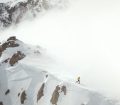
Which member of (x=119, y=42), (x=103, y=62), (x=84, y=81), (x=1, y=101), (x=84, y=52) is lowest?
(x=1, y=101)

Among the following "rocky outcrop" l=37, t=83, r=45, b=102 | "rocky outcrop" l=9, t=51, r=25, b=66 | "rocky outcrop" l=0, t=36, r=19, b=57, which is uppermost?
"rocky outcrop" l=0, t=36, r=19, b=57

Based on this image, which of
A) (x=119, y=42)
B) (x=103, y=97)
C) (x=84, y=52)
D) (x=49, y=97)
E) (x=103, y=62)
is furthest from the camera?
(x=119, y=42)

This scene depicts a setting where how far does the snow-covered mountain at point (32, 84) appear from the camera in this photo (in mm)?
80938

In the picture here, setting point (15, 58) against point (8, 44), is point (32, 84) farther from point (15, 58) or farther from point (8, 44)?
point (8, 44)

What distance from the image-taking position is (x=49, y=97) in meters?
85.5

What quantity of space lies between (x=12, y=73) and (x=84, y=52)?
3976 centimetres

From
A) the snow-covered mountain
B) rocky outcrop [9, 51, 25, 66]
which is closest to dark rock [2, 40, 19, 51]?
the snow-covered mountain

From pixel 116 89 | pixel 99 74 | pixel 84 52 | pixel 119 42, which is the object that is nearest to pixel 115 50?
pixel 84 52

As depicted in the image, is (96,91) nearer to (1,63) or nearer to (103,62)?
(103,62)

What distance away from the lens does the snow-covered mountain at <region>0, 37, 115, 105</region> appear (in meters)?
80.9

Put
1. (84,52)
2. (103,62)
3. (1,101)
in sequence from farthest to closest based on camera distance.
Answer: (84,52) → (103,62) → (1,101)

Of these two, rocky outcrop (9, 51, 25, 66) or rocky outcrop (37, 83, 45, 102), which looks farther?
rocky outcrop (9, 51, 25, 66)

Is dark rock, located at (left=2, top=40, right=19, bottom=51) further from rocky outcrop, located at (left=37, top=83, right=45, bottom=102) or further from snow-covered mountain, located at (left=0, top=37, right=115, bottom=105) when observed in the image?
rocky outcrop, located at (left=37, top=83, right=45, bottom=102)

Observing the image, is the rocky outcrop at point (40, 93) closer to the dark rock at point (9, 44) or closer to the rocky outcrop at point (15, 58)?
the rocky outcrop at point (15, 58)
